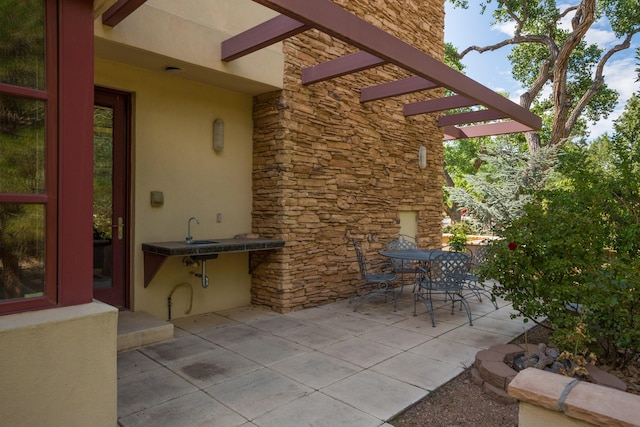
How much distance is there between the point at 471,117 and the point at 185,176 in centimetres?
457

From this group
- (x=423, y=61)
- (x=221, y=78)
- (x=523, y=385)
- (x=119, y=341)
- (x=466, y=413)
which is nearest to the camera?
(x=523, y=385)

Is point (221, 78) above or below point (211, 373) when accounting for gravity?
above

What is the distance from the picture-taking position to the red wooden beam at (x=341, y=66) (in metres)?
4.35

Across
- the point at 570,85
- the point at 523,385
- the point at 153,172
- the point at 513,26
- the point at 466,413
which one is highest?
the point at 513,26

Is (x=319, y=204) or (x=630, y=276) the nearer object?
(x=630, y=276)

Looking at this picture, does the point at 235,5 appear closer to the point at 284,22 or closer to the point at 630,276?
the point at 284,22

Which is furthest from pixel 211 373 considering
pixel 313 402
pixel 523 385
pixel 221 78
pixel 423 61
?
pixel 423 61

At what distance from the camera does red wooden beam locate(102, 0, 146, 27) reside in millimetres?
3110

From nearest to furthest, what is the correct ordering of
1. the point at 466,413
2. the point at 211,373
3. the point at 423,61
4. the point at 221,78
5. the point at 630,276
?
1. the point at 466,413
2. the point at 630,276
3. the point at 211,373
4. the point at 423,61
5. the point at 221,78

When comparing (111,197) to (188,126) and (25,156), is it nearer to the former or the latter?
(188,126)

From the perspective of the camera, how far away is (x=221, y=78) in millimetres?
4605

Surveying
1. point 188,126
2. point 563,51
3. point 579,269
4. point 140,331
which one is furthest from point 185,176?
point 563,51

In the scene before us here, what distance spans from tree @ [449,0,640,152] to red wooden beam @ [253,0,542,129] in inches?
257

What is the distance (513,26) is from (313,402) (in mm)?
13219
